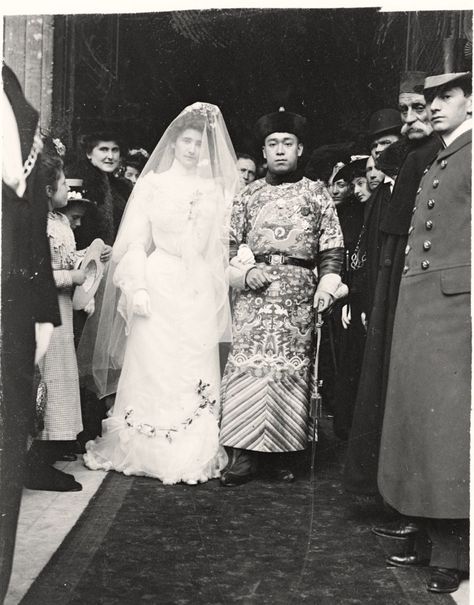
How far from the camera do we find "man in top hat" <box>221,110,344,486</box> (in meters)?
4.04

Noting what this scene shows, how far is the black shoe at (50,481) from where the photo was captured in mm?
3564

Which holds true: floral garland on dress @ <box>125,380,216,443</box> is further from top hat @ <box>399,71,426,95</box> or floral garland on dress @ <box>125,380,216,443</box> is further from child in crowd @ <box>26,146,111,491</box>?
top hat @ <box>399,71,426,95</box>

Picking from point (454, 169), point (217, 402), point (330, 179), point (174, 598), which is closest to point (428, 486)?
point (174, 598)

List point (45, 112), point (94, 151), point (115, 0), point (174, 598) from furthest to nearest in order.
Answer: point (94, 151), point (45, 112), point (115, 0), point (174, 598)

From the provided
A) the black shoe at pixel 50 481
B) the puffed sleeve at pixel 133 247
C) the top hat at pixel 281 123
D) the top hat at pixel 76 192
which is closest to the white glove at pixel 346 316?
the top hat at pixel 281 123

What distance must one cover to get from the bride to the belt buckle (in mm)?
311

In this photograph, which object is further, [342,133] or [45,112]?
[342,133]

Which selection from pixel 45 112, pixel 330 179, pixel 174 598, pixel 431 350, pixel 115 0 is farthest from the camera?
pixel 330 179

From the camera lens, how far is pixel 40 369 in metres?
3.69

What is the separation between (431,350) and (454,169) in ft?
2.16

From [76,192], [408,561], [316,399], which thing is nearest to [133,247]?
[76,192]

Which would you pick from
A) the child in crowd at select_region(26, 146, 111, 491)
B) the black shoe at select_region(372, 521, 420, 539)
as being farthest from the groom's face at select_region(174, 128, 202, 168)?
the black shoe at select_region(372, 521, 420, 539)

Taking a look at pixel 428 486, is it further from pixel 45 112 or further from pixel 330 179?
pixel 330 179

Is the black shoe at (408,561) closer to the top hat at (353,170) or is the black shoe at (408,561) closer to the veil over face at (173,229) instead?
the veil over face at (173,229)
